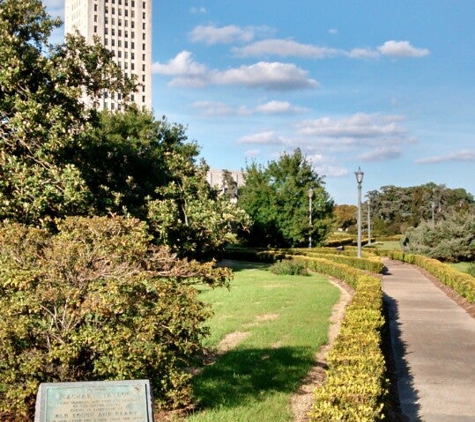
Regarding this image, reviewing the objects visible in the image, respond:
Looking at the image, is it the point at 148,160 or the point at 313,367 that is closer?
the point at 313,367

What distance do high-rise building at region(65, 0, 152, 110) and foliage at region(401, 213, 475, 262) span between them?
9132cm

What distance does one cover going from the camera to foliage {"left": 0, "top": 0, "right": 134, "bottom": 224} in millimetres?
17156

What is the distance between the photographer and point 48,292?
6168 mm

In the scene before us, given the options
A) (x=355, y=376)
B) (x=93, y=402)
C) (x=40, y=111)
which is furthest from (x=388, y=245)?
(x=93, y=402)

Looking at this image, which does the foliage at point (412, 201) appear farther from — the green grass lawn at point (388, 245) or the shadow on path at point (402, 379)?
the shadow on path at point (402, 379)

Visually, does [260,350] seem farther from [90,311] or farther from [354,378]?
[90,311]

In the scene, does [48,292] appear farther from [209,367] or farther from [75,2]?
[75,2]

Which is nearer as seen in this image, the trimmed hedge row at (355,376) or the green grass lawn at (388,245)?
the trimmed hedge row at (355,376)

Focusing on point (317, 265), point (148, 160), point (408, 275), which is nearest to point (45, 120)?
point (148, 160)

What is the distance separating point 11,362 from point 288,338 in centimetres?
707

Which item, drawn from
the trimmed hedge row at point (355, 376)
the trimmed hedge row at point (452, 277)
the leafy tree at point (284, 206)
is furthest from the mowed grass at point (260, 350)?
the leafy tree at point (284, 206)

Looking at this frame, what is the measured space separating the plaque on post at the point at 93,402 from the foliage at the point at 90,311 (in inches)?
39.6

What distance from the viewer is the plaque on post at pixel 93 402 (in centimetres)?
499

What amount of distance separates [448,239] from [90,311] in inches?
1485
